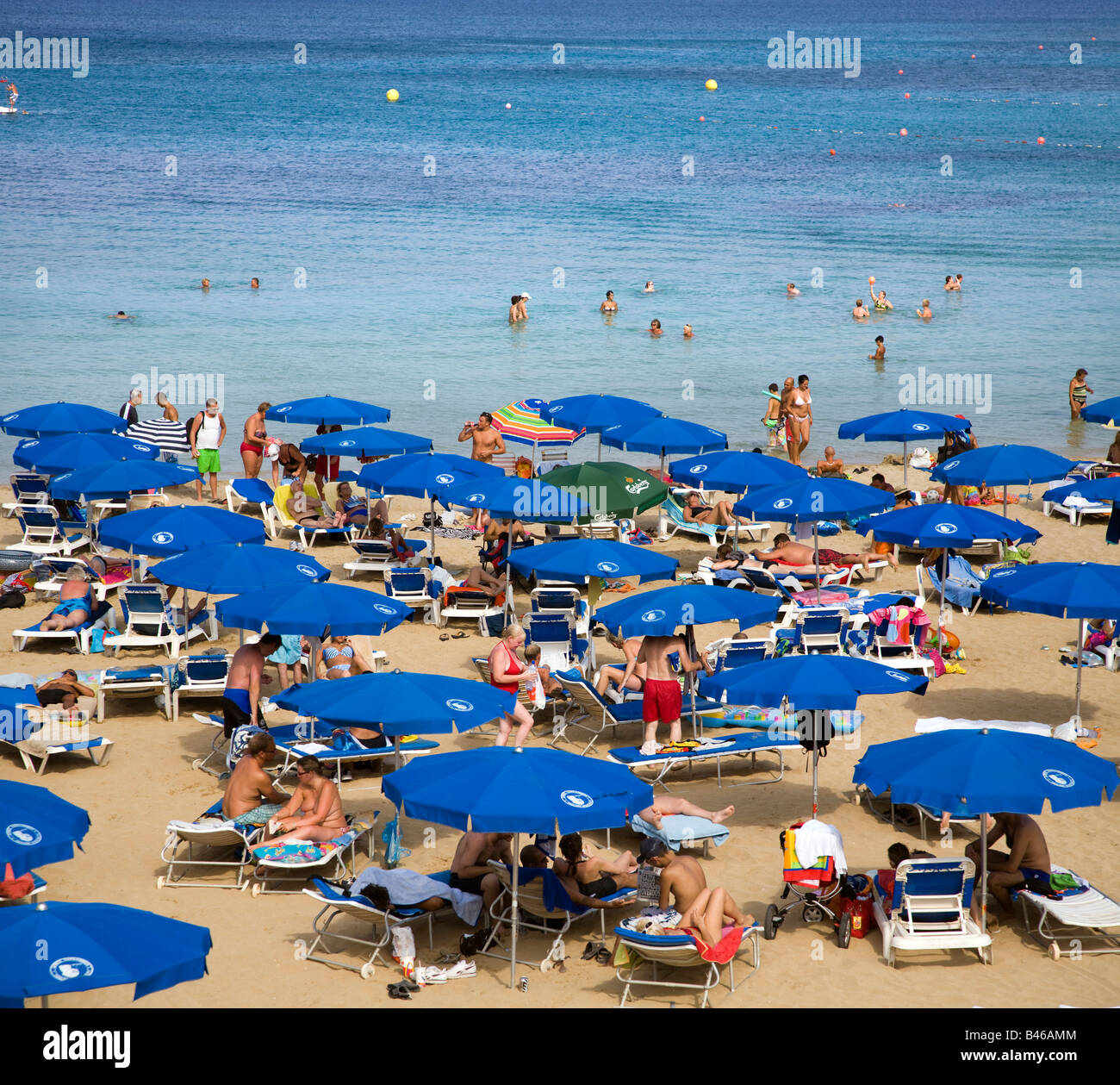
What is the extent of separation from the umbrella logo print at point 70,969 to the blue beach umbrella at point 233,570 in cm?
517

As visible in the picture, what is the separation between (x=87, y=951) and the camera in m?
5.23

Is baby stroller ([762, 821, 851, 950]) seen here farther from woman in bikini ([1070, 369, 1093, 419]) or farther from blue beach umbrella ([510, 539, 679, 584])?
woman in bikini ([1070, 369, 1093, 419])

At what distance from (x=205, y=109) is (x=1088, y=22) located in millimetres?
108920

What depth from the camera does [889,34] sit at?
134 meters

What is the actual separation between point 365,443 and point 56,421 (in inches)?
157

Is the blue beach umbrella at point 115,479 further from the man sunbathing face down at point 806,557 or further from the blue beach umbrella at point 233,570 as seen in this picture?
the man sunbathing face down at point 806,557

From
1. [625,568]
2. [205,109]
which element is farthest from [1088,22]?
[625,568]

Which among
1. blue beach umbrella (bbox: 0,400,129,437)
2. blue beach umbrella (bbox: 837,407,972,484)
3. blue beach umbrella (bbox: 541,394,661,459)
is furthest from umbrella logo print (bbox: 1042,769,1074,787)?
blue beach umbrella (bbox: 0,400,129,437)

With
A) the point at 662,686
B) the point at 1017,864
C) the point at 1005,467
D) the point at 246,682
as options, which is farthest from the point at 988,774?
the point at 1005,467

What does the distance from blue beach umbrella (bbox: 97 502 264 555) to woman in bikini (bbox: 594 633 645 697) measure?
11.1 feet

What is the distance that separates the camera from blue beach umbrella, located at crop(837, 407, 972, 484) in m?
17.0

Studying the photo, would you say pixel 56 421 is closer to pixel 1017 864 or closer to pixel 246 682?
pixel 246 682
